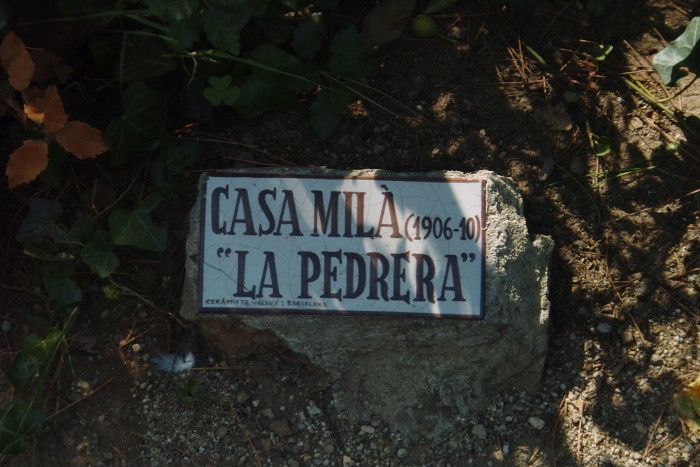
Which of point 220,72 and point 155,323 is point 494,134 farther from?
point 155,323

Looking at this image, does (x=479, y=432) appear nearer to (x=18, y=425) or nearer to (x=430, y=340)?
(x=430, y=340)

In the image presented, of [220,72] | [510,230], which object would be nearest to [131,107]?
[220,72]

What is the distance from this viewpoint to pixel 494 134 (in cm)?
248

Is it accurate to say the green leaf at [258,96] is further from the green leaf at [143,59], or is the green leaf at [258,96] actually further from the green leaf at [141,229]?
the green leaf at [141,229]

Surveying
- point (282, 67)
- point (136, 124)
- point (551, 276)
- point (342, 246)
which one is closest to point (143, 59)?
point (136, 124)

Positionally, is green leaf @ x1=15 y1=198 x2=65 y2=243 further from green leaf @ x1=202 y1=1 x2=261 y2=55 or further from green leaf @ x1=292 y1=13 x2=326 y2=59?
green leaf @ x1=292 y1=13 x2=326 y2=59

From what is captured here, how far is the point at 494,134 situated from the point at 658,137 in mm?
576

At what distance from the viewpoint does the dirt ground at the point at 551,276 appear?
7.30 feet

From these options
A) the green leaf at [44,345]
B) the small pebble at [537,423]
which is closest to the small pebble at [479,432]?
the small pebble at [537,423]

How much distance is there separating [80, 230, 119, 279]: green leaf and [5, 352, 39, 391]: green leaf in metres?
0.32

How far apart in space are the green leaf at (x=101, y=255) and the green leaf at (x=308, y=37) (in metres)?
0.85

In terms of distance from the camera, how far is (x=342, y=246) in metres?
2.21

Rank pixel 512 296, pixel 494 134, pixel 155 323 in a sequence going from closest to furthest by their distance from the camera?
pixel 512 296
pixel 155 323
pixel 494 134

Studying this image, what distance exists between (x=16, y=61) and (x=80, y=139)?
266 mm
